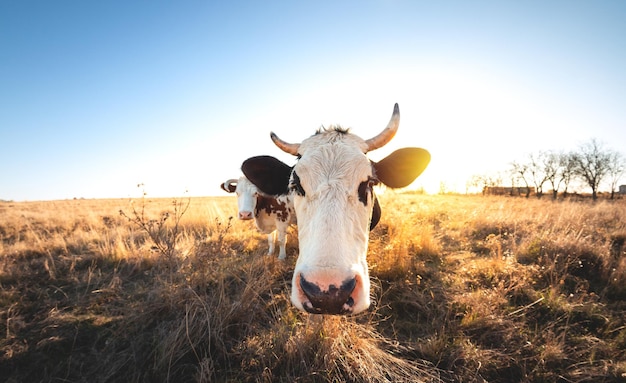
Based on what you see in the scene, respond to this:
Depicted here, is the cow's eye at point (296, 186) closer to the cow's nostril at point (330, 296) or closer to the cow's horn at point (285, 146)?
the cow's horn at point (285, 146)

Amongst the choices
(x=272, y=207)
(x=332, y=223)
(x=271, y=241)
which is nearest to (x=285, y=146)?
(x=332, y=223)

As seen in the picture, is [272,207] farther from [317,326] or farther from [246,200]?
[317,326]

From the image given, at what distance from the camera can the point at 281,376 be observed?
8.07ft

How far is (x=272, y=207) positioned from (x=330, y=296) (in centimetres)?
555

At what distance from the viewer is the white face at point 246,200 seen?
6686 millimetres

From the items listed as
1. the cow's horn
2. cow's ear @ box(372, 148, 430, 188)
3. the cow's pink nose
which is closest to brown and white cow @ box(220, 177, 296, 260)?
the cow's pink nose

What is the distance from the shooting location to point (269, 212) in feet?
23.5

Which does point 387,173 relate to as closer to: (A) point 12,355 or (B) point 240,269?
(B) point 240,269

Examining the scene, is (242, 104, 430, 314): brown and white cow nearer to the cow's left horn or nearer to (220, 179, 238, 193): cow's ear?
the cow's left horn

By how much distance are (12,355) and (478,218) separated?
38.2 ft

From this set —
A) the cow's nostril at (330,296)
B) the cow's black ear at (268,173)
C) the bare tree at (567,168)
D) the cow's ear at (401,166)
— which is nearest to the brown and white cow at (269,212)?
the cow's black ear at (268,173)

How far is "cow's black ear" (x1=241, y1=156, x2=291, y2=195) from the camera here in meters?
3.34

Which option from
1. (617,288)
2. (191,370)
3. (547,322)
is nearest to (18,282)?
(191,370)

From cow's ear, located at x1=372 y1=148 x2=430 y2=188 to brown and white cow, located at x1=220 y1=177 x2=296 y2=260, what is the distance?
11.9ft
